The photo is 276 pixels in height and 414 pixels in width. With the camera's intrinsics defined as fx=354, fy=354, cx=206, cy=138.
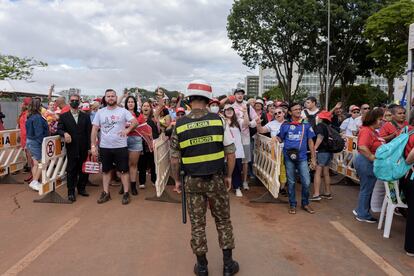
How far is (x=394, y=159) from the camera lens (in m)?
4.33

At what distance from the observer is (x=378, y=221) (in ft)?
17.9

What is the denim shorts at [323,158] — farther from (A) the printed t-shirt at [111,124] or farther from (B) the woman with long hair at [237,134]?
(A) the printed t-shirt at [111,124]

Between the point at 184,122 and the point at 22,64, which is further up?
the point at 22,64

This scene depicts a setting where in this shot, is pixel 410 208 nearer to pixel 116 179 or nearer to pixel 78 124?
pixel 78 124

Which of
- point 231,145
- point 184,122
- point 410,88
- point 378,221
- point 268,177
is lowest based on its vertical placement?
point 378,221

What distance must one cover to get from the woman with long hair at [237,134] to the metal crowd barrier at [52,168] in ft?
Result: 10.3

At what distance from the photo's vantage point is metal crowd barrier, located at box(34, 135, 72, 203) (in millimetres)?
6000

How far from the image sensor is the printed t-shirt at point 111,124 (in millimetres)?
6027

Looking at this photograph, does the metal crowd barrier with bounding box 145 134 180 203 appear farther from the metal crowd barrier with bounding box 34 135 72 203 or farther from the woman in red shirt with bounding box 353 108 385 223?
the woman in red shirt with bounding box 353 108 385 223

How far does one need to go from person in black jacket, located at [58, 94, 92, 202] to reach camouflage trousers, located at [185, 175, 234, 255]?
3.60 meters

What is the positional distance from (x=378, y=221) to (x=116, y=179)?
17.7ft

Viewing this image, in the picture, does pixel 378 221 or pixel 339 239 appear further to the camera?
pixel 378 221

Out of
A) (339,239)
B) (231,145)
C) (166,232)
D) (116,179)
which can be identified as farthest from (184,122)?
(116,179)

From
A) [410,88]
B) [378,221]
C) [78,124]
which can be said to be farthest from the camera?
[78,124]
